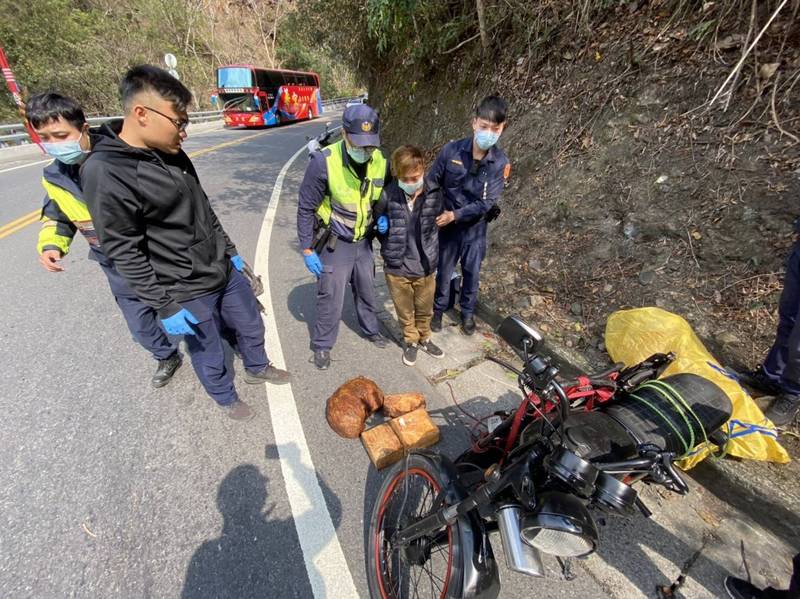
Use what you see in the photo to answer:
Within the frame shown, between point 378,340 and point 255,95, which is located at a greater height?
point 255,95

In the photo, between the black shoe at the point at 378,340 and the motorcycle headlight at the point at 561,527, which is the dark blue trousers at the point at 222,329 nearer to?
the black shoe at the point at 378,340

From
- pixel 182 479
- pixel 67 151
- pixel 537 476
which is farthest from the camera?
pixel 67 151

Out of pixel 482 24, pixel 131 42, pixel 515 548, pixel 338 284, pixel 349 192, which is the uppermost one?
pixel 131 42

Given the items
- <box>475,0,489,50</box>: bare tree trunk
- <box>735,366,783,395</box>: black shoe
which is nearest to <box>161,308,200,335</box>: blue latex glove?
<box>735,366,783,395</box>: black shoe

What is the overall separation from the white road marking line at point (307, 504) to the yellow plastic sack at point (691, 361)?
6.82 ft

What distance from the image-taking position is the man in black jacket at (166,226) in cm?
179

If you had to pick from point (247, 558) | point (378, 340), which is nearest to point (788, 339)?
point (378, 340)

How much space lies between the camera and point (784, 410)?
2451mm

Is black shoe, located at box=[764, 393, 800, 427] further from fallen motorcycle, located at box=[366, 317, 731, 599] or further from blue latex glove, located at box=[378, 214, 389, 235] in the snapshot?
blue latex glove, located at box=[378, 214, 389, 235]

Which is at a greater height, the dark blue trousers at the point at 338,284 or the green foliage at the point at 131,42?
the green foliage at the point at 131,42

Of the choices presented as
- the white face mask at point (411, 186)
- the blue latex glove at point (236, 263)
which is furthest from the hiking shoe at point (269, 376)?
the white face mask at point (411, 186)

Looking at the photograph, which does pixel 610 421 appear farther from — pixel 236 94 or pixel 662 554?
pixel 236 94

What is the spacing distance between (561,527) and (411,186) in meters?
2.34

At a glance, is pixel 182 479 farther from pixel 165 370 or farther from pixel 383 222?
pixel 383 222
